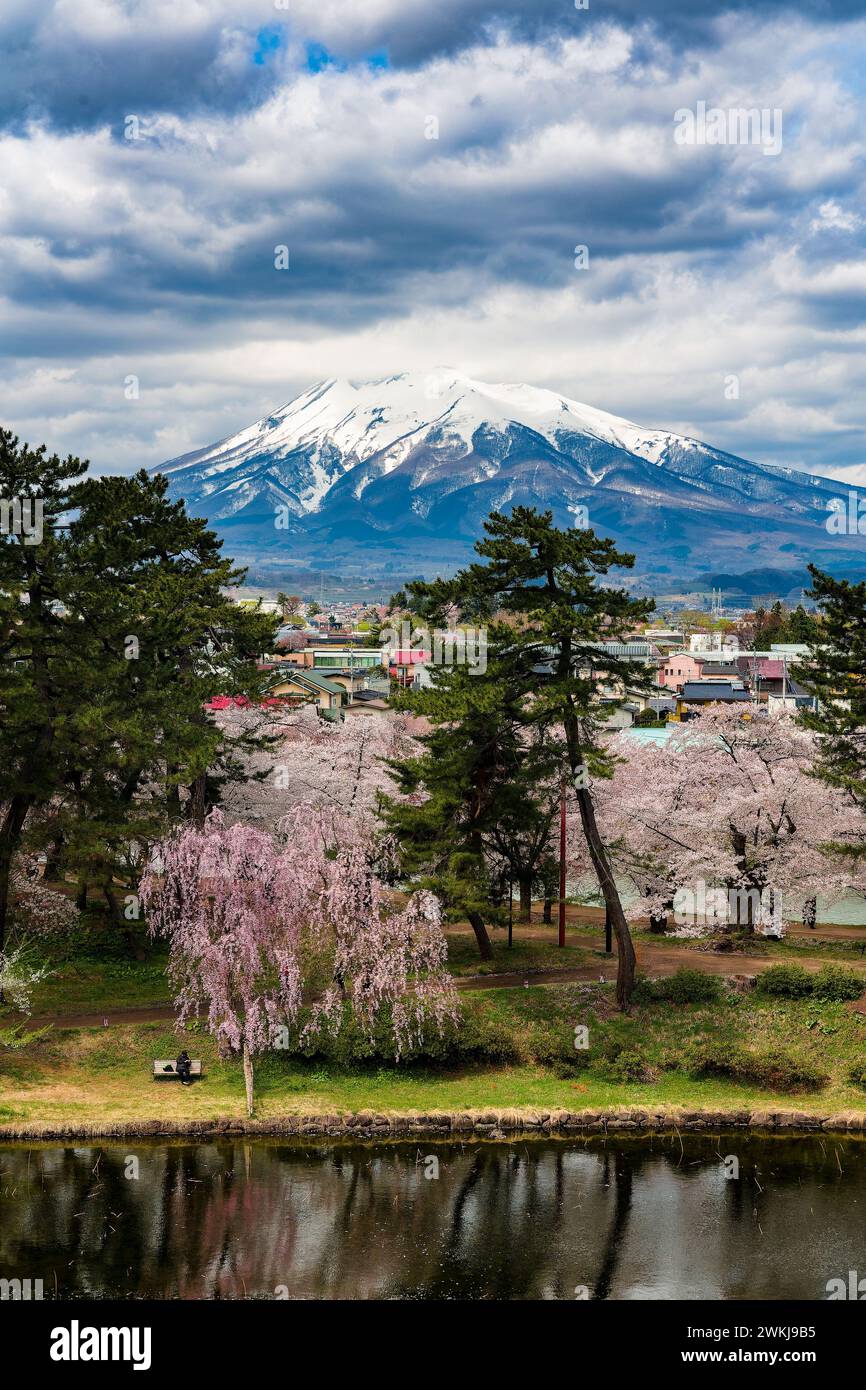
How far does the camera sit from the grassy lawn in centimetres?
2809

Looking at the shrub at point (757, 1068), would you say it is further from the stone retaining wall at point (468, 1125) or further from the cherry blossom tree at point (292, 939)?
the cherry blossom tree at point (292, 939)

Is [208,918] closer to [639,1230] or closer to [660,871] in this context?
[639,1230]

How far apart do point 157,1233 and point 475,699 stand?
48.2 feet

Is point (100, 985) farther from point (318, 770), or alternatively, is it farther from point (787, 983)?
point (787, 983)

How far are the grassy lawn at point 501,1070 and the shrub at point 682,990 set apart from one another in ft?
1.34

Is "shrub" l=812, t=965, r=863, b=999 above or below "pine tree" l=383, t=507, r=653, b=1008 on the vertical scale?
below

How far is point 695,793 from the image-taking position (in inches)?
1748

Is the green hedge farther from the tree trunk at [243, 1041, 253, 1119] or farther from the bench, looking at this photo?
the bench

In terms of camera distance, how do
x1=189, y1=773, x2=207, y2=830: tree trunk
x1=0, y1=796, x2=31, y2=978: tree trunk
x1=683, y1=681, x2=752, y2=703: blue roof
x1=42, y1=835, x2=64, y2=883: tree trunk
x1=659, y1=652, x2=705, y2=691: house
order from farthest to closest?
x1=659, y1=652, x2=705, y2=691: house
x1=683, y1=681, x2=752, y2=703: blue roof
x1=189, y1=773, x2=207, y2=830: tree trunk
x1=42, y1=835, x2=64, y2=883: tree trunk
x1=0, y1=796, x2=31, y2=978: tree trunk

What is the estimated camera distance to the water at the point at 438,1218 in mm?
20719

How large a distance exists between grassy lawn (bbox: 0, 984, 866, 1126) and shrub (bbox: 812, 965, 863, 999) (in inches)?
22.4

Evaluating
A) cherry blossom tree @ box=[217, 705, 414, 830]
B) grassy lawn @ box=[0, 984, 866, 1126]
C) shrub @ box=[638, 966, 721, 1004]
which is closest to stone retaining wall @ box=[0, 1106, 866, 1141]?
grassy lawn @ box=[0, 984, 866, 1126]

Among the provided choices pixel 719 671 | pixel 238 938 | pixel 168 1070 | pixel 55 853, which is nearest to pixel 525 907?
pixel 55 853

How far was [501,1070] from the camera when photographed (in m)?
30.2
